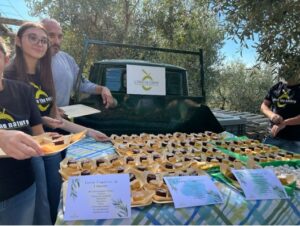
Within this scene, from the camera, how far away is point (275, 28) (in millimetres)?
2248

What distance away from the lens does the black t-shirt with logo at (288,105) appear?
10.5 feet

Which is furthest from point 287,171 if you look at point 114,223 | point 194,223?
point 114,223

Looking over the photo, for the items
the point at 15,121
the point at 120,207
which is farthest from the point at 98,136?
the point at 120,207

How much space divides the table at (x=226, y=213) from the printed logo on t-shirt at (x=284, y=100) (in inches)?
69.0

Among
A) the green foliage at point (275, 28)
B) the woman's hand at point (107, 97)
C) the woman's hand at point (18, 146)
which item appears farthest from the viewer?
the woman's hand at point (107, 97)

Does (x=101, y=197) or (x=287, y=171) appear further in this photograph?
(x=287, y=171)

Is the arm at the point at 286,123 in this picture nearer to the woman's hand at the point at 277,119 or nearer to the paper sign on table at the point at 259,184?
the woman's hand at the point at 277,119

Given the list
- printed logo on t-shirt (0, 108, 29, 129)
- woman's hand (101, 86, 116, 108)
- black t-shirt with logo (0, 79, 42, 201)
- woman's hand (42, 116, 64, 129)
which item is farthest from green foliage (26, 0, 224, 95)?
printed logo on t-shirt (0, 108, 29, 129)

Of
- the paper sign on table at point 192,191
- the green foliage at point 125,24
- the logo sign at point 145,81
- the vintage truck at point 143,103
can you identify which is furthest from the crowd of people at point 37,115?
the green foliage at point 125,24

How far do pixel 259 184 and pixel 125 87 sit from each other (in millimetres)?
2047

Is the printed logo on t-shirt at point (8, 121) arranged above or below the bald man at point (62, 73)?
below

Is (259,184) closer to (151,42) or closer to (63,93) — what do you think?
(63,93)

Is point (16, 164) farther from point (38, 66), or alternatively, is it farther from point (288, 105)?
point (288, 105)

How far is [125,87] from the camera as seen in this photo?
3.38 meters
